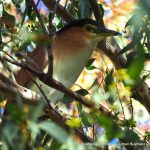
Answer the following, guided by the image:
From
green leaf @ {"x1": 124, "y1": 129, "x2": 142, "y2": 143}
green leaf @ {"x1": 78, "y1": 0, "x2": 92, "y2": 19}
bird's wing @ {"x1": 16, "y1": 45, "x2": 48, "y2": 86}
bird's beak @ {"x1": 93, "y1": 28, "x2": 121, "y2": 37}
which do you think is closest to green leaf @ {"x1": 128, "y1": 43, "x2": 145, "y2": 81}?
green leaf @ {"x1": 124, "y1": 129, "x2": 142, "y2": 143}

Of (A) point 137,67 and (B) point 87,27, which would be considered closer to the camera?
(A) point 137,67

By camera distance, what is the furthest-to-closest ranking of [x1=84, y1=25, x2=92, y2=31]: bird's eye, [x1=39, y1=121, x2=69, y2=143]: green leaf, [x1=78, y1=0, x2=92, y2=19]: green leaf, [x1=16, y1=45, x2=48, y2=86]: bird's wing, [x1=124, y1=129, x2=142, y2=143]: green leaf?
[x1=84, y1=25, x2=92, y2=31]: bird's eye < [x1=16, y1=45, x2=48, y2=86]: bird's wing < [x1=78, y1=0, x2=92, y2=19]: green leaf < [x1=124, y1=129, x2=142, y2=143]: green leaf < [x1=39, y1=121, x2=69, y2=143]: green leaf

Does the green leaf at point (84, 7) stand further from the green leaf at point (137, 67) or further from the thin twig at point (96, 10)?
the green leaf at point (137, 67)

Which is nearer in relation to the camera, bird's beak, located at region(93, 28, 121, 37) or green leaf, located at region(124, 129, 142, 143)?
green leaf, located at region(124, 129, 142, 143)

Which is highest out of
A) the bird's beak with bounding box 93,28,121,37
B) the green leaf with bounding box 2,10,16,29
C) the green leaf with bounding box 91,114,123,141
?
the green leaf with bounding box 2,10,16,29

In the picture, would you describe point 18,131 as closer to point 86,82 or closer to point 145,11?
point 145,11

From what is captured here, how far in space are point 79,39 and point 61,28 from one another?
5.6 inches

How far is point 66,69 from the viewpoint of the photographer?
263 centimetres

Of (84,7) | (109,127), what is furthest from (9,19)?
(109,127)

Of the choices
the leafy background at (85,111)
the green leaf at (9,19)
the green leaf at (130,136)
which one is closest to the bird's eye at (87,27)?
the leafy background at (85,111)

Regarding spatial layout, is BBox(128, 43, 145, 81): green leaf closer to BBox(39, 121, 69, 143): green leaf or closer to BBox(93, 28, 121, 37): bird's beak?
BBox(39, 121, 69, 143): green leaf

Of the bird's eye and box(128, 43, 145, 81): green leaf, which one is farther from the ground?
the bird's eye

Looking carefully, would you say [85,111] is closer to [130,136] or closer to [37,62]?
[130,136]

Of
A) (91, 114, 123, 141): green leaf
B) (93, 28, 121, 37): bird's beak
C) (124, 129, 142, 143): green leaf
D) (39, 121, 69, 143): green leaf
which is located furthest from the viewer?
(93, 28, 121, 37): bird's beak
